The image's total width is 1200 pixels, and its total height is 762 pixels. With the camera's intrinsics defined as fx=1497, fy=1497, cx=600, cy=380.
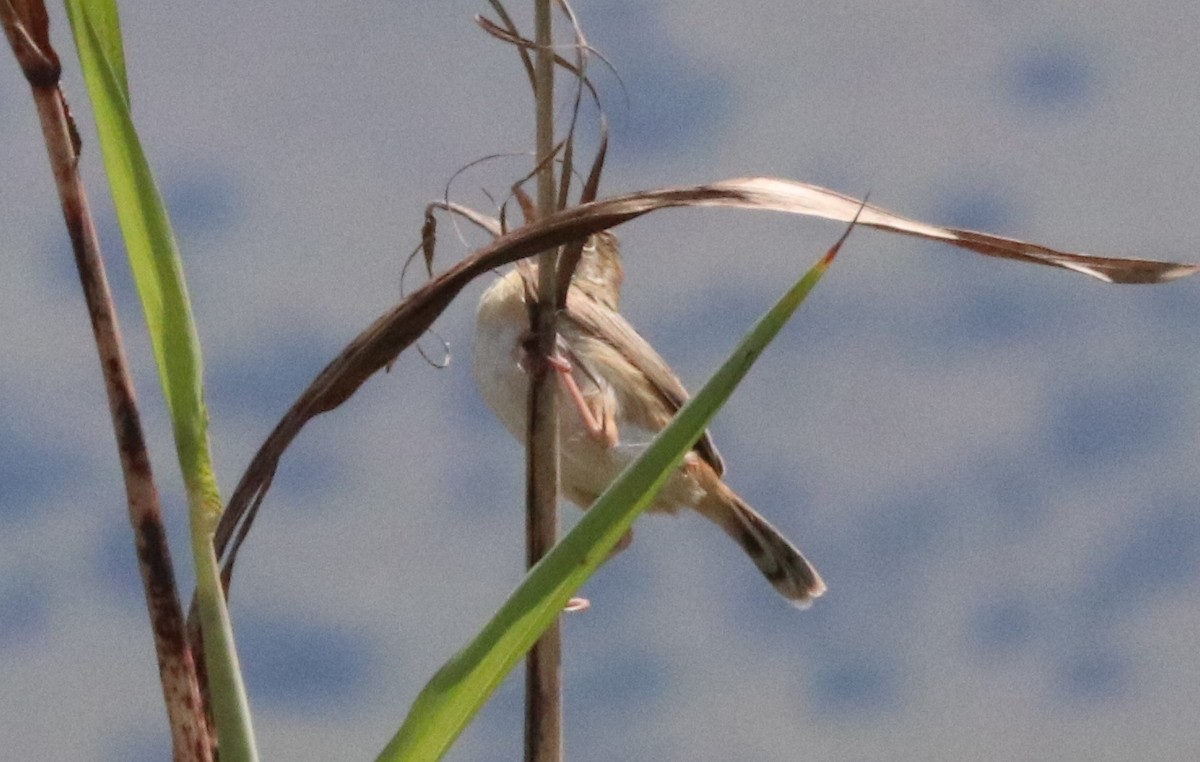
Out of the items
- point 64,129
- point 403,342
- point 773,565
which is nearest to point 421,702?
point 403,342

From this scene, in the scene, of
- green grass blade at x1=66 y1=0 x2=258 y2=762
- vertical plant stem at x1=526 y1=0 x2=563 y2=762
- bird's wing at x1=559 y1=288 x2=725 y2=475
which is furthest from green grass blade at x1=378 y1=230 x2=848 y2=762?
bird's wing at x1=559 y1=288 x2=725 y2=475

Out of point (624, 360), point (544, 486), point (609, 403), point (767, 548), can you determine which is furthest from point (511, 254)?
point (767, 548)

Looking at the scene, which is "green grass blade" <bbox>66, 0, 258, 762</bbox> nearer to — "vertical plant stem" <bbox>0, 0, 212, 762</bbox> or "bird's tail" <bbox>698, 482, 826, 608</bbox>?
"vertical plant stem" <bbox>0, 0, 212, 762</bbox>

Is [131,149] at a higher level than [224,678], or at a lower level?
higher

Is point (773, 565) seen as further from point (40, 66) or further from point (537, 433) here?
point (40, 66)

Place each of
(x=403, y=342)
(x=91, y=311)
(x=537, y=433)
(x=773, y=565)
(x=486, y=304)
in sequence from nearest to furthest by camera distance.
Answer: (x=91, y=311) → (x=403, y=342) → (x=537, y=433) → (x=486, y=304) → (x=773, y=565)
